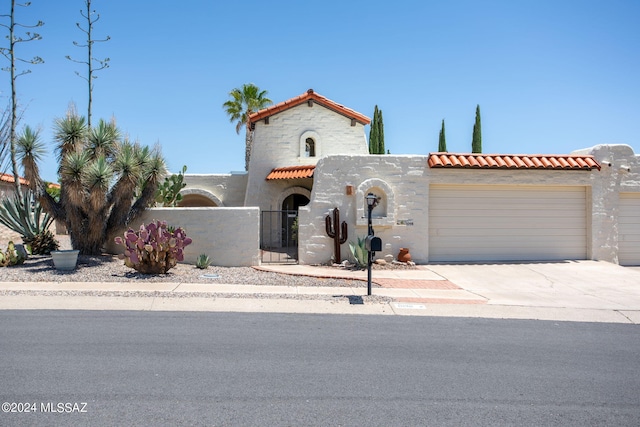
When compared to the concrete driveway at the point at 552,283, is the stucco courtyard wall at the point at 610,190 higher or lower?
higher

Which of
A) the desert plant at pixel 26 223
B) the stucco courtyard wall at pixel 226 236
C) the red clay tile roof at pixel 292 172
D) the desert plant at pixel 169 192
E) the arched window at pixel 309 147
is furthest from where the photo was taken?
the arched window at pixel 309 147

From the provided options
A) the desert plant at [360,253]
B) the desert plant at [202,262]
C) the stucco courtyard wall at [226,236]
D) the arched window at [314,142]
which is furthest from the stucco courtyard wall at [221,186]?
the desert plant at [360,253]

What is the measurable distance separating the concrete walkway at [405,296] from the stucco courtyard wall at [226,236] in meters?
1.29

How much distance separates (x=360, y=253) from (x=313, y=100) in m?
9.19

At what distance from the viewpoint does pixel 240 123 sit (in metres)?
35.5

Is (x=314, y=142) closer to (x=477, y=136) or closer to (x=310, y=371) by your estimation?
(x=310, y=371)

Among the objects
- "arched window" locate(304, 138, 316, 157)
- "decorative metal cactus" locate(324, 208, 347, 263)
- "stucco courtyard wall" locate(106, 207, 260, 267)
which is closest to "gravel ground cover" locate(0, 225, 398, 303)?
"stucco courtyard wall" locate(106, 207, 260, 267)

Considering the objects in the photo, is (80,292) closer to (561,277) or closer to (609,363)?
(609,363)

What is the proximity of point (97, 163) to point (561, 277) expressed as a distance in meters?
12.8

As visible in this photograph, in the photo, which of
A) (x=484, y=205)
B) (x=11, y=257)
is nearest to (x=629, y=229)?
(x=484, y=205)

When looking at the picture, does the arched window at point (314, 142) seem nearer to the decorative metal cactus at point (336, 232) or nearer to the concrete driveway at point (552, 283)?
the decorative metal cactus at point (336, 232)

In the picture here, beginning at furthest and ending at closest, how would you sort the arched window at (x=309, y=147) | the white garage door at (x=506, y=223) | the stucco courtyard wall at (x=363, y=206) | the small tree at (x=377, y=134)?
the small tree at (x=377, y=134), the arched window at (x=309, y=147), the white garage door at (x=506, y=223), the stucco courtyard wall at (x=363, y=206)

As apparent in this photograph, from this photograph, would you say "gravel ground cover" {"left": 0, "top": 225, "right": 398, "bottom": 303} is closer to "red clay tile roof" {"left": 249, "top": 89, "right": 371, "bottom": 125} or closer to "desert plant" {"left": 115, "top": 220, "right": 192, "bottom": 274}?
"desert plant" {"left": 115, "top": 220, "right": 192, "bottom": 274}

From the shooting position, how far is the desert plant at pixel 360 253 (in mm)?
13906
